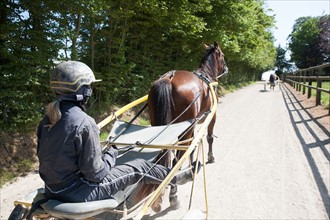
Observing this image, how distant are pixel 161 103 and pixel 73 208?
2.33m

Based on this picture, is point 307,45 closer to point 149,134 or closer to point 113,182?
point 149,134

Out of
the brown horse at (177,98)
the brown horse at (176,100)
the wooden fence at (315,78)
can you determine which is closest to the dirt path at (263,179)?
the brown horse at (176,100)

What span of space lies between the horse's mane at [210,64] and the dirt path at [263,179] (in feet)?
6.27

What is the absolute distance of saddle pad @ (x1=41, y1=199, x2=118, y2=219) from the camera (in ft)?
7.52

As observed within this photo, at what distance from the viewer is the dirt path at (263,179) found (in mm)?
4293

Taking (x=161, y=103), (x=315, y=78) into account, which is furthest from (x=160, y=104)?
(x=315, y=78)

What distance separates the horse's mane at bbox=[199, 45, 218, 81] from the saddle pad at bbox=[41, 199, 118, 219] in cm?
451

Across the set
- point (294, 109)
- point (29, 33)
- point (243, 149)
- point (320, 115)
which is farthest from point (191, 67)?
point (29, 33)

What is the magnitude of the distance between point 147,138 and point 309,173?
3.55m

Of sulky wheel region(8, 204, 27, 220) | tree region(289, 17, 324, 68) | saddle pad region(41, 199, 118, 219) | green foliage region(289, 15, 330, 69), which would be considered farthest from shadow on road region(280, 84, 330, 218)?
tree region(289, 17, 324, 68)

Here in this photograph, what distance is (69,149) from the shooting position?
7.71ft

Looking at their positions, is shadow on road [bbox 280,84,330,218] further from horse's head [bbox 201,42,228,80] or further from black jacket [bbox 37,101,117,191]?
black jacket [bbox 37,101,117,191]

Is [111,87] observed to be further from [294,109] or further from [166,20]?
[294,109]

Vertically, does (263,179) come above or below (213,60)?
below
